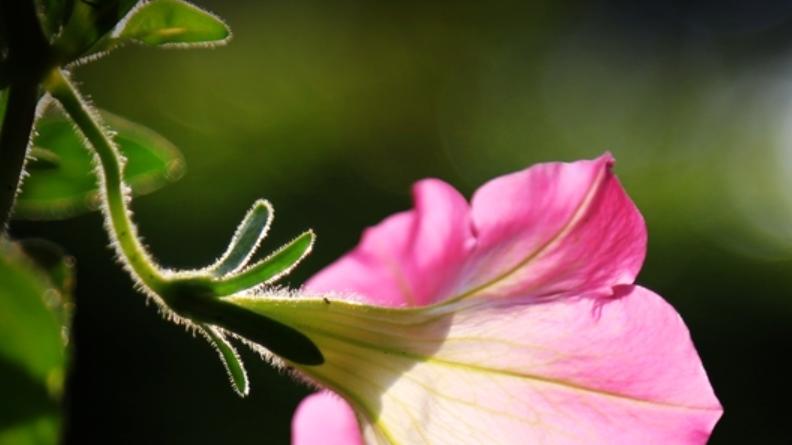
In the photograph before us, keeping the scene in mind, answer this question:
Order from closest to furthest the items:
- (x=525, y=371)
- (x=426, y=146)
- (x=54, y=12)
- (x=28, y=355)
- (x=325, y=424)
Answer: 1. (x=28, y=355)
2. (x=54, y=12)
3. (x=525, y=371)
4. (x=325, y=424)
5. (x=426, y=146)

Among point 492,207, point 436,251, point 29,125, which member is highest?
point 29,125

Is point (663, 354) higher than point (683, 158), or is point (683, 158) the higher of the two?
point (663, 354)

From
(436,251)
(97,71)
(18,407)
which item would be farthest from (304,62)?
(18,407)

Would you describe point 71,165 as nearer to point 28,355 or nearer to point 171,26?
point 171,26

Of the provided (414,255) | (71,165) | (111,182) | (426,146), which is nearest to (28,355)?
(111,182)

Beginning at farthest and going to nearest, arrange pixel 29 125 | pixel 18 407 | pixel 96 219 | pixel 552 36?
pixel 552 36, pixel 96 219, pixel 29 125, pixel 18 407

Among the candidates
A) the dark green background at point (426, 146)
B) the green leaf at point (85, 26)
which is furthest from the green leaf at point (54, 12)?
the dark green background at point (426, 146)

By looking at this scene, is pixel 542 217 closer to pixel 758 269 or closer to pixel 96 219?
pixel 96 219
